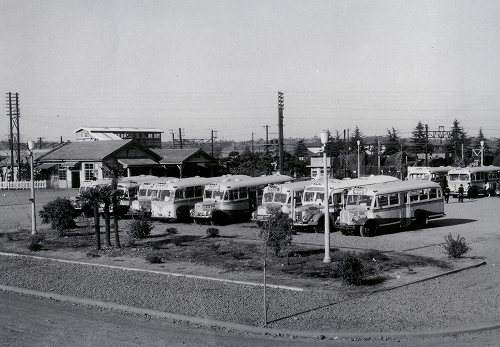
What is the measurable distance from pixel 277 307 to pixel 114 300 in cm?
400

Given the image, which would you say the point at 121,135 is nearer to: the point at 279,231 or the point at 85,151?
the point at 85,151

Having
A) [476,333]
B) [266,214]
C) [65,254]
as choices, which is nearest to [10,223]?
[65,254]

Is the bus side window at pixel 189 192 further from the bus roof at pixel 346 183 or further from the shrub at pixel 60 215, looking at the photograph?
the bus roof at pixel 346 183

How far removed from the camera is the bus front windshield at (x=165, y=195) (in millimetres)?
30203

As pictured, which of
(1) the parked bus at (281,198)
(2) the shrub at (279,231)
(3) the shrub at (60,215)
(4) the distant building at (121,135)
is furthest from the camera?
(4) the distant building at (121,135)

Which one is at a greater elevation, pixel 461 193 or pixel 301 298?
pixel 461 193

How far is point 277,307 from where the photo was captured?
1315 cm

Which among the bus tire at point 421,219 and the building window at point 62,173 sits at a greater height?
the building window at point 62,173

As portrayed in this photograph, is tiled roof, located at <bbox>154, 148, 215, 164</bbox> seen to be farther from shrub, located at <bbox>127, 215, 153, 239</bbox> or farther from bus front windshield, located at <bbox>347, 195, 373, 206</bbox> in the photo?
bus front windshield, located at <bbox>347, 195, 373, 206</bbox>

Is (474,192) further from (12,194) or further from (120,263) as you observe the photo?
(12,194)

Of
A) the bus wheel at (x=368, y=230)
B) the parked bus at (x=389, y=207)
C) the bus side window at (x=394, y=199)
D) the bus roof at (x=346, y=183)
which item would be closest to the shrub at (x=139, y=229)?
the bus roof at (x=346, y=183)

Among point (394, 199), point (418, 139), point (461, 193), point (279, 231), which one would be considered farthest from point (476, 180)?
point (418, 139)

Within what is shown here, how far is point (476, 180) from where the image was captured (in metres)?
43.5

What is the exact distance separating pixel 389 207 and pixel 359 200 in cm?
134
